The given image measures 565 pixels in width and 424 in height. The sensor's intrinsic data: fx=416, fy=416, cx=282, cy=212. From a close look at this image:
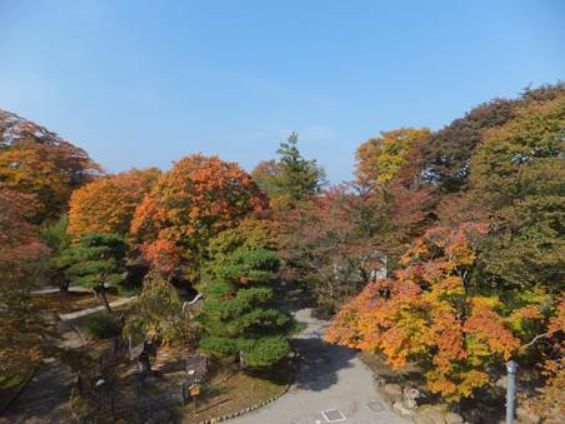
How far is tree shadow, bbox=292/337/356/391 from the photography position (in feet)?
44.9

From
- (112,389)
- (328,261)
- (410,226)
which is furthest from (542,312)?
(112,389)

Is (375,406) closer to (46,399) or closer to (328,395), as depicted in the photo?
(328,395)

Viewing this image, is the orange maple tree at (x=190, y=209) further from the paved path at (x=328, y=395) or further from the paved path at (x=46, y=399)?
the paved path at (x=328, y=395)

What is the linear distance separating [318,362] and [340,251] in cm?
439

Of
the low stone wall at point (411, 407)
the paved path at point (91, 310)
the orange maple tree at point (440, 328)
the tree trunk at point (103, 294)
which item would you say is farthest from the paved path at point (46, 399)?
the low stone wall at point (411, 407)

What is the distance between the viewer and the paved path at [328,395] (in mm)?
11555

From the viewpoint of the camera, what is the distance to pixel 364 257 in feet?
55.2

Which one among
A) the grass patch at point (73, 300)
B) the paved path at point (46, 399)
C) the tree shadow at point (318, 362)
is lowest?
the paved path at point (46, 399)

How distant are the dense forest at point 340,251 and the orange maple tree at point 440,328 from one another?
5cm

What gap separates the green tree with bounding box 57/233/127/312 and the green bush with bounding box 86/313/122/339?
5.12 ft

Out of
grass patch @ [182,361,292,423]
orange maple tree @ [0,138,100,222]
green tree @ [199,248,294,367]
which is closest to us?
grass patch @ [182,361,292,423]

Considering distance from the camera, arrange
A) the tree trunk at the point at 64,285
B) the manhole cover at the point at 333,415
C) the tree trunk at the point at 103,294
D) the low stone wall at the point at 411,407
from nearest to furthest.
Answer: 1. the low stone wall at the point at 411,407
2. the manhole cover at the point at 333,415
3. the tree trunk at the point at 103,294
4. the tree trunk at the point at 64,285

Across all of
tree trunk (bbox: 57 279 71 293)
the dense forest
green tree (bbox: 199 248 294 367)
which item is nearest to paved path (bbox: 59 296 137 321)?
the dense forest

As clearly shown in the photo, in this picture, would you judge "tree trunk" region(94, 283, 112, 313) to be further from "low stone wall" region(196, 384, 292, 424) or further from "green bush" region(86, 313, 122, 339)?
"low stone wall" region(196, 384, 292, 424)
